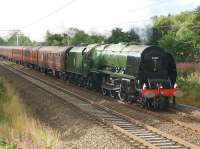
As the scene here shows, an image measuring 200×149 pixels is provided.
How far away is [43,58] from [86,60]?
658 inches

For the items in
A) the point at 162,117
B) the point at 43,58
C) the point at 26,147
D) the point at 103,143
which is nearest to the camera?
the point at 26,147

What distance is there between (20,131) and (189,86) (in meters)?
13.2

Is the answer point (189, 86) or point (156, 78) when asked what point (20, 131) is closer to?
point (156, 78)

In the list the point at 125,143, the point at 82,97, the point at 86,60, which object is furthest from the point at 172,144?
the point at 86,60

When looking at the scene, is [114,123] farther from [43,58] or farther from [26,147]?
[43,58]

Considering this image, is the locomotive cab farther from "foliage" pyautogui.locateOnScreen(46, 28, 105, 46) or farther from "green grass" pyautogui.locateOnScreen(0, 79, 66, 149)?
"foliage" pyautogui.locateOnScreen(46, 28, 105, 46)

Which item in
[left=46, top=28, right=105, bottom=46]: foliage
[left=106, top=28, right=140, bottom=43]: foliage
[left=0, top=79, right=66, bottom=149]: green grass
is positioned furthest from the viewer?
[left=46, top=28, right=105, bottom=46]: foliage

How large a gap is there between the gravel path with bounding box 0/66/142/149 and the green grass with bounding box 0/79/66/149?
58cm

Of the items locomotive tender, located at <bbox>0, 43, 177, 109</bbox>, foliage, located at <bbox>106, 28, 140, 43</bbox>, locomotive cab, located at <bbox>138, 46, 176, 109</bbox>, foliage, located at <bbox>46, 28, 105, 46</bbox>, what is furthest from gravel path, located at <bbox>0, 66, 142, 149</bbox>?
foliage, located at <bbox>46, 28, 105, 46</bbox>

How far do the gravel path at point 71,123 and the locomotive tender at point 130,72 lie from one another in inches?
112

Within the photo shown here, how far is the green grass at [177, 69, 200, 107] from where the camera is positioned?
21812 millimetres

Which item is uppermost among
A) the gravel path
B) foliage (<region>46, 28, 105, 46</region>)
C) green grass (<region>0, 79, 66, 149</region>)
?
foliage (<region>46, 28, 105, 46</region>)

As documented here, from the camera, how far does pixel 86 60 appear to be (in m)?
27.0

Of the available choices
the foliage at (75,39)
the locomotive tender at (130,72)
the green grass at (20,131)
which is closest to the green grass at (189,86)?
the locomotive tender at (130,72)
